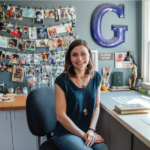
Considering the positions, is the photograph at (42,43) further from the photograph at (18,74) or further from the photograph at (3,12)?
the photograph at (3,12)

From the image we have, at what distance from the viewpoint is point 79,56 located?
109 centimetres

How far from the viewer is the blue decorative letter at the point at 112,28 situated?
1926 millimetres

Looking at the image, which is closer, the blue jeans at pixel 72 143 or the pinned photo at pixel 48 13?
the blue jeans at pixel 72 143

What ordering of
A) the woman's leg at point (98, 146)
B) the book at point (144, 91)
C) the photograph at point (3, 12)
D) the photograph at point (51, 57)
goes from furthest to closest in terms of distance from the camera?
the photograph at point (51, 57), the photograph at point (3, 12), the book at point (144, 91), the woman's leg at point (98, 146)

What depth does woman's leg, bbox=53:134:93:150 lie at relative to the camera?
0.87m

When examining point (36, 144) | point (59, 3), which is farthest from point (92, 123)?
point (59, 3)

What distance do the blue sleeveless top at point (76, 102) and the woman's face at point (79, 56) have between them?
151 mm

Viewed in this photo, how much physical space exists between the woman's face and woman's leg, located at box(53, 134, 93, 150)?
0.54 metres

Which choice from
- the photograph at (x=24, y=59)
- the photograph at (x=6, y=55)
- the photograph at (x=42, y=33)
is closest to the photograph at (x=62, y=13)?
the photograph at (x=42, y=33)

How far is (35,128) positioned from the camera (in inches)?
42.1

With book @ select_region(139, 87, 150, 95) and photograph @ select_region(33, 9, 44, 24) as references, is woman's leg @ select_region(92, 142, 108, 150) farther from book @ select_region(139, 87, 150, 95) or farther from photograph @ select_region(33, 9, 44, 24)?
photograph @ select_region(33, 9, 44, 24)

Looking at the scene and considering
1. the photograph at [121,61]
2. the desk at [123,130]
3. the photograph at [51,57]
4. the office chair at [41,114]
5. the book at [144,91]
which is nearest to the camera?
the desk at [123,130]

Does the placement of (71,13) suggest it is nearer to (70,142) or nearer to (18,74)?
(18,74)

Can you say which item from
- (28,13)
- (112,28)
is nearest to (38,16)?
(28,13)
